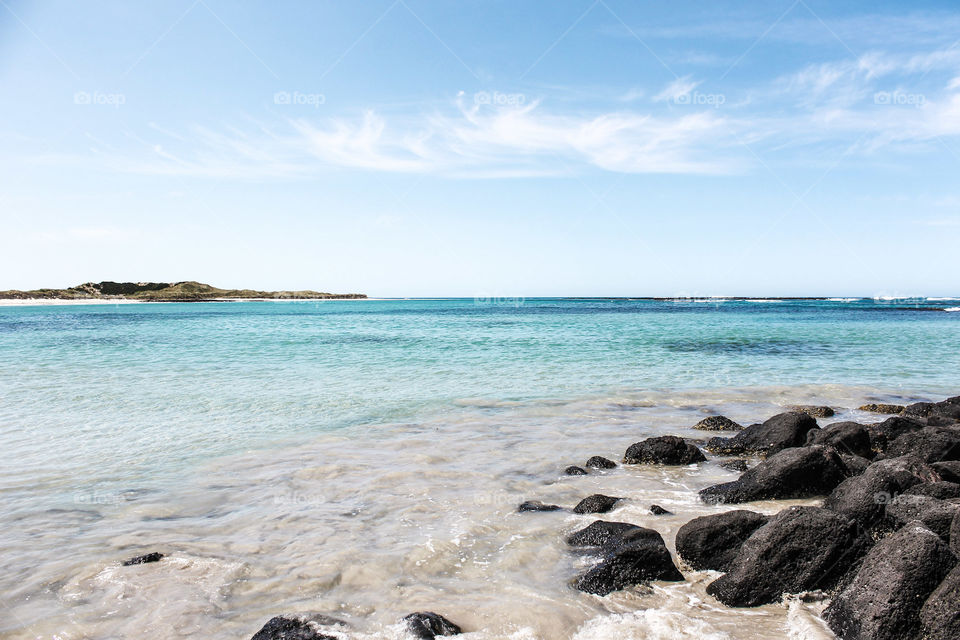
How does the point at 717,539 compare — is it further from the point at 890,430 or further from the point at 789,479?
the point at 890,430

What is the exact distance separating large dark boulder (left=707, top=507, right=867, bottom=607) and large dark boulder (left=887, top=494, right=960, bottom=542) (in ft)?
2.34

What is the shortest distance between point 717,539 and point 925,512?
6.65ft

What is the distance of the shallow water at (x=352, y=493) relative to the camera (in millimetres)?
5012

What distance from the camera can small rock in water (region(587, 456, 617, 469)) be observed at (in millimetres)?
9359

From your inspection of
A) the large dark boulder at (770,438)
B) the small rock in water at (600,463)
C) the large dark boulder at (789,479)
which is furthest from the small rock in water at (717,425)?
the large dark boulder at (789,479)

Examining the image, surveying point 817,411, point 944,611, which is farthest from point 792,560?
point 817,411

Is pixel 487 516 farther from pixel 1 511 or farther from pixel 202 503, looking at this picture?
pixel 1 511

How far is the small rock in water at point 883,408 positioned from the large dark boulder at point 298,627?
1488cm

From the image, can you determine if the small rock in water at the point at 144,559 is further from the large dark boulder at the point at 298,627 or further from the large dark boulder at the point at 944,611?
the large dark boulder at the point at 944,611

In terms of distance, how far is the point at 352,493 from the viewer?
8.15 metres

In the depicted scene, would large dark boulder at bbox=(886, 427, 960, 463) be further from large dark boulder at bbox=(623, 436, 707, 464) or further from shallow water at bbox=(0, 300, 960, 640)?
large dark boulder at bbox=(623, 436, 707, 464)

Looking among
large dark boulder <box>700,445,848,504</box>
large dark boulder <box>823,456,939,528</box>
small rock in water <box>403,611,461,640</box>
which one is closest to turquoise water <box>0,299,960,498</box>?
small rock in water <box>403,611,461,640</box>

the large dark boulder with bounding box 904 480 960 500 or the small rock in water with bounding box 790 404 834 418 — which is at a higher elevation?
the large dark boulder with bounding box 904 480 960 500

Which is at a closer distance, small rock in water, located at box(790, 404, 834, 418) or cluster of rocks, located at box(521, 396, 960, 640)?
cluster of rocks, located at box(521, 396, 960, 640)
